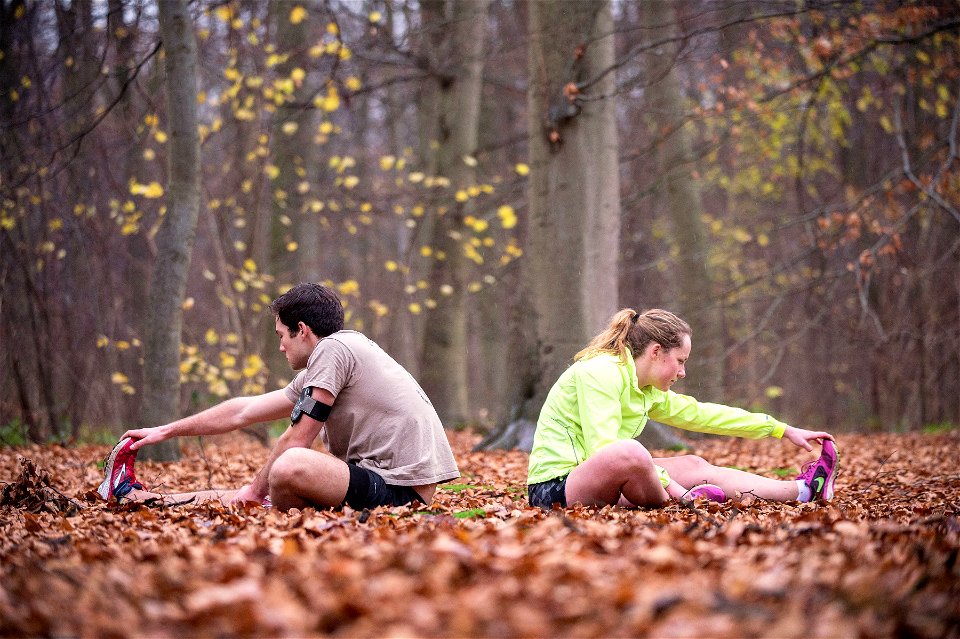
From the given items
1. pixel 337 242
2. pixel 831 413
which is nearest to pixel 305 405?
pixel 831 413

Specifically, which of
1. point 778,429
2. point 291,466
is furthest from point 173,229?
point 778,429

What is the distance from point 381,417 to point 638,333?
4.84 ft

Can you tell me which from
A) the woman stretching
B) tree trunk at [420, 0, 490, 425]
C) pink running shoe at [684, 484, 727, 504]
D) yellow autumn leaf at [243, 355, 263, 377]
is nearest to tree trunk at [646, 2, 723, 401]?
tree trunk at [420, 0, 490, 425]

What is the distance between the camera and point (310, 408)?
15.2 feet

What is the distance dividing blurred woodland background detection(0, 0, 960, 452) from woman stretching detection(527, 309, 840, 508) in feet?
10.7

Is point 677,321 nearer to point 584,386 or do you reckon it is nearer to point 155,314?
point 584,386

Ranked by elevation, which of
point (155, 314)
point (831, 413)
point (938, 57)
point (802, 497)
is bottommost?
point (831, 413)

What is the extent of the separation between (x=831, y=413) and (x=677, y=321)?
15.9 metres

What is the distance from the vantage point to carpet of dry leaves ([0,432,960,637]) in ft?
7.62

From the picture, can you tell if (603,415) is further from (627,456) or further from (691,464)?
(691,464)

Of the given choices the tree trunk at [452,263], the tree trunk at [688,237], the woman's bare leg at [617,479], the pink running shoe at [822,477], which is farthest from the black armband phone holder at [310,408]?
the tree trunk at [452,263]

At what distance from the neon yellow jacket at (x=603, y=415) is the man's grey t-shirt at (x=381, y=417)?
60cm

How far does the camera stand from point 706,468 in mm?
5559

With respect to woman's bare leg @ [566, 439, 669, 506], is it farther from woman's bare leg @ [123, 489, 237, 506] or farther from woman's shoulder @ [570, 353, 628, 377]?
woman's bare leg @ [123, 489, 237, 506]
